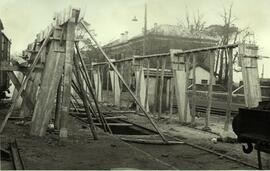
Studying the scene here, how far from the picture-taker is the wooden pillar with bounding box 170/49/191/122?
15664 mm

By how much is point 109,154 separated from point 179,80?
776cm

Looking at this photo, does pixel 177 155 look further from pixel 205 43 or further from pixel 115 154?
pixel 205 43

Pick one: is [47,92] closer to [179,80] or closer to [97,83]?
[179,80]

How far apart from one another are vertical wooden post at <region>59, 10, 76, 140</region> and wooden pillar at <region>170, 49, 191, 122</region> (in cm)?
643

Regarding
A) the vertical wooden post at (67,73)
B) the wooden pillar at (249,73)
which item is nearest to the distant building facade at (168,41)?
the wooden pillar at (249,73)

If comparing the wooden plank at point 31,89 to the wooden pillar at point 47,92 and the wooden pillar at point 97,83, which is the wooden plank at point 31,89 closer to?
the wooden pillar at point 47,92

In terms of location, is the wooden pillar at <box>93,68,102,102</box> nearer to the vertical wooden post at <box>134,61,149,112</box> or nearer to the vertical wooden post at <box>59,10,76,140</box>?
the vertical wooden post at <box>134,61,149,112</box>

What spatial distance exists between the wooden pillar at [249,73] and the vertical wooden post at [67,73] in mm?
4333

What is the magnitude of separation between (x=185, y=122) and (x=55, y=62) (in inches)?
252

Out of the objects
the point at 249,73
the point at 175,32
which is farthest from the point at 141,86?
the point at 175,32

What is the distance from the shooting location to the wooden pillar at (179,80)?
15664 mm

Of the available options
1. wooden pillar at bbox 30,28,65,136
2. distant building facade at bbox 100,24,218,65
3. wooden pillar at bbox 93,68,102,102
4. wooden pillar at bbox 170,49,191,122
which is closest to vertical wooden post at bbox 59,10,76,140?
wooden pillar at bbox 30,28,65,136

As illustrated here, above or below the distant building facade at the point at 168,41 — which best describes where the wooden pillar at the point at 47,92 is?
below

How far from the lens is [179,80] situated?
15.8m
